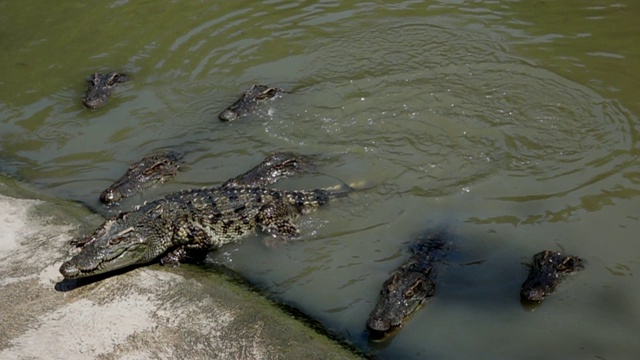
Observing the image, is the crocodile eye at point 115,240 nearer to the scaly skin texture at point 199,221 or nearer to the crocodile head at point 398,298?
the scaly skin texture at point 199,221

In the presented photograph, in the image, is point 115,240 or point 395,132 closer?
point 115,240

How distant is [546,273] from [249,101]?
14.9 feet

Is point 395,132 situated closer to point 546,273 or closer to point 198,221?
point 198,221

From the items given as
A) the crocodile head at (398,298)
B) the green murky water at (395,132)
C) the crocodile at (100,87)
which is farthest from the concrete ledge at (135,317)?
the crocodile at (100,87)

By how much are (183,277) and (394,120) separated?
11.6 feet

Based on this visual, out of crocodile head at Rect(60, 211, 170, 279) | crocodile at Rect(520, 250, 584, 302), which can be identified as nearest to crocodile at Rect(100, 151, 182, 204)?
crocodile head at Rect(60, 211, 170, 279)

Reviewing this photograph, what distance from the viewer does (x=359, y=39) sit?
430 inches

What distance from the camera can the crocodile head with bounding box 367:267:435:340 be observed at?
6.02 m

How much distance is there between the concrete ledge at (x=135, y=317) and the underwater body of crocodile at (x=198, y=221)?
23cm

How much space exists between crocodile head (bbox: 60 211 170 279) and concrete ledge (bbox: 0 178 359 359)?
0.14 meters

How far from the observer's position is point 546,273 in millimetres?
6418

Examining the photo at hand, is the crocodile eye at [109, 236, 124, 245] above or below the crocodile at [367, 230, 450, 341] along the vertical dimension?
above

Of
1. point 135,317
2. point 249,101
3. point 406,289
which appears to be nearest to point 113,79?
point 249,101

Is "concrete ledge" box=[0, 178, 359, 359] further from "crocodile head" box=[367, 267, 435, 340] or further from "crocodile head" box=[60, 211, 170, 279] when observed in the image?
"crocodile head" box=[367, 267, 435, 340]
